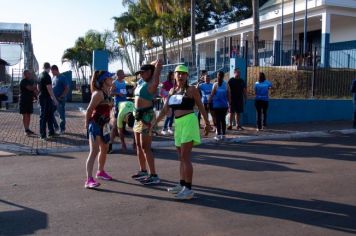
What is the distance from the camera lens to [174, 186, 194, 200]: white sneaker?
614 cm

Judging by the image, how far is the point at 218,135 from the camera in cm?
1164

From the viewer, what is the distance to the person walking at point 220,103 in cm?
1148

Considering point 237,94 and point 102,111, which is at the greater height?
point 237,94

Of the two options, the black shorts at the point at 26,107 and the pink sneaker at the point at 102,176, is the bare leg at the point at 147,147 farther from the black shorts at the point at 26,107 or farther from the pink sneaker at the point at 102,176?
the black shorts at the point at 26,107

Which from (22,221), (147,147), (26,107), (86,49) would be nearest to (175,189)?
(147,147)

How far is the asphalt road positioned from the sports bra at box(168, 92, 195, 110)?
1.27m

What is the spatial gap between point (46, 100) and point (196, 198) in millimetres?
6381

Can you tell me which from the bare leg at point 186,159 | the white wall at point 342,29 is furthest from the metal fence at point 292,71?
the bare leg at point 186,159

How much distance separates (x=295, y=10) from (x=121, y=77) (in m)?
16.4

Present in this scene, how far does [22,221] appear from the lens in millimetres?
5289

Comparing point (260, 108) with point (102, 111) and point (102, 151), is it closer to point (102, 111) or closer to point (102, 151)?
point (102, 151)

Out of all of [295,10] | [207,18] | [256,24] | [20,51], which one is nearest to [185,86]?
[256,24]

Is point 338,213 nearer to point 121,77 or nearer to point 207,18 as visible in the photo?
point 121,77

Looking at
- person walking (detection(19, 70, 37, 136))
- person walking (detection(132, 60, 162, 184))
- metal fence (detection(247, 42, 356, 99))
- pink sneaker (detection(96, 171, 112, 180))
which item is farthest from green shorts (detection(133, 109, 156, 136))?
metal fence (detection(247, 42, 356, 99))
